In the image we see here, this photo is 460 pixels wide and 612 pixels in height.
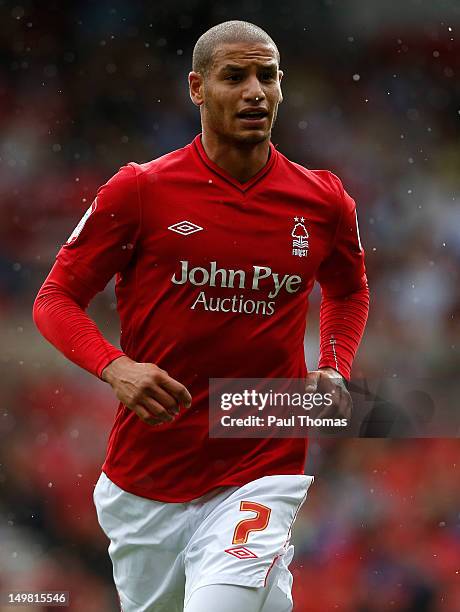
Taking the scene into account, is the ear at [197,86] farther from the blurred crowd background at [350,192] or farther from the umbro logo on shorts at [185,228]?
the blurred crowd background at [350,192]

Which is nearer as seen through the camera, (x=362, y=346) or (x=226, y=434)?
(x=226, y=434)

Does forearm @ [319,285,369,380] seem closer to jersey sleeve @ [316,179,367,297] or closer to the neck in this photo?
jersey sleeve @ [316,179,367,297]

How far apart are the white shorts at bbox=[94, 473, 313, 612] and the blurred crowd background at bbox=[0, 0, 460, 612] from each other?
3378 millimetres

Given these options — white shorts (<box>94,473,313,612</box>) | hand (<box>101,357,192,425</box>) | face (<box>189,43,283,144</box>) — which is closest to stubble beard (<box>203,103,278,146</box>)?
face (<box>189,43,283,144</box>)

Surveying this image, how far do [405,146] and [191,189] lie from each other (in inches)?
184

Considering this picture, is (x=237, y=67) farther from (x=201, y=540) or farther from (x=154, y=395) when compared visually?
(x=201, y=540)

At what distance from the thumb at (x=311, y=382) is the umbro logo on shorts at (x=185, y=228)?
629 millimetres

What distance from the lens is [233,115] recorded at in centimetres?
335

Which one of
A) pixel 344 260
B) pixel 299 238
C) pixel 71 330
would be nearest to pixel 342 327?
pixel 344 260

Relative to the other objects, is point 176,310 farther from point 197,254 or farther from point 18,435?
point 18,435

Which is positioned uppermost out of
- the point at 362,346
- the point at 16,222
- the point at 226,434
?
the point at 226,434

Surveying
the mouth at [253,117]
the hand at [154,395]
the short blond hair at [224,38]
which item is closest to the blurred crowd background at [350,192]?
the short blond hair at [224,38]

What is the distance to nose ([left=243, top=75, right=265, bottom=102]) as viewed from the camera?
3285 millimetres

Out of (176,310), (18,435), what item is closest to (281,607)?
(176,310)
